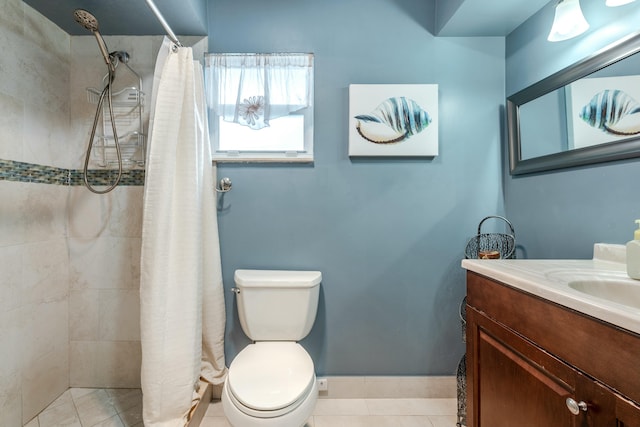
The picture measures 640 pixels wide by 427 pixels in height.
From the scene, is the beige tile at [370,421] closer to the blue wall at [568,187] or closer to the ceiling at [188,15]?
the blue wall at [568,187]

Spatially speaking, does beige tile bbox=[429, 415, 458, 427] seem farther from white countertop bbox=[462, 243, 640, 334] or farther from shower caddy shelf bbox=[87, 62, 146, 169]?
shower caddy shelf bbox=[87, 62, 146, 169]

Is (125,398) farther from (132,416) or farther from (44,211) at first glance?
(44,211)

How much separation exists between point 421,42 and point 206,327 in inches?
81.7

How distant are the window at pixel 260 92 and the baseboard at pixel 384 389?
136 centimetres

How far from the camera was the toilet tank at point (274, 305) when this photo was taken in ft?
4.88

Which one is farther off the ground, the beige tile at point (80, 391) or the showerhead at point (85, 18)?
the showerhead at point (85, 18)

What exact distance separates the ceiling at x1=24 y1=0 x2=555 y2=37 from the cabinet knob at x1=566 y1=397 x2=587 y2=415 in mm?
1694

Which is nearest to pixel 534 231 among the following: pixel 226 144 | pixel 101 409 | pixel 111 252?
pixel 226 144

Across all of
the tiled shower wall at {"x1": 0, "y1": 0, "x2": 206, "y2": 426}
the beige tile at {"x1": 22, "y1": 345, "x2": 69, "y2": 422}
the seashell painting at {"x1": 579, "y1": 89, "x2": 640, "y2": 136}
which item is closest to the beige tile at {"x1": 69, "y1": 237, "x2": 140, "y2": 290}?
the tiled shower wall at {"x1": 0, "y1": 0, "x2": 206, "y2": 426}

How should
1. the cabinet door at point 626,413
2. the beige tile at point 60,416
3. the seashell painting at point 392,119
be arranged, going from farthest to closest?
the seashell painting at point 392,119
the beige tile at point 60,416
the cabinet door at point 626,413

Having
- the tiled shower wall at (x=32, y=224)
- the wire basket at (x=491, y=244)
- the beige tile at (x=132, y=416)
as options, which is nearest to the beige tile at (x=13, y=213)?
the tiled shower wall at (x=32, y=224)

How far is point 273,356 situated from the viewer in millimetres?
1333

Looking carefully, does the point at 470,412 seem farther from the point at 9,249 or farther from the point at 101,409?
the point at 9,249

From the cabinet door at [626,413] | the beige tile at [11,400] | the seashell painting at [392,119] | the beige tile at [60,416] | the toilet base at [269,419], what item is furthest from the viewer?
the seashell painting at [392,119]
